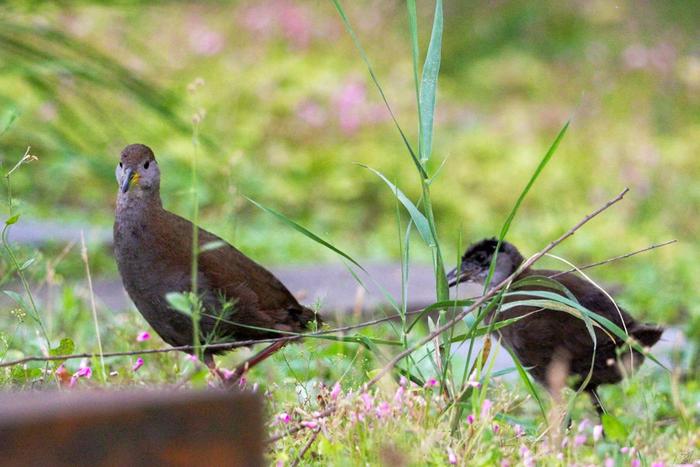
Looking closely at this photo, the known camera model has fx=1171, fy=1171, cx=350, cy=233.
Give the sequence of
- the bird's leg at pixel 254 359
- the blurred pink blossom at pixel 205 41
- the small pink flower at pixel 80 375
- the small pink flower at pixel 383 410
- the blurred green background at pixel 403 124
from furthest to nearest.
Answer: the blurred pink blossom at pixel 205 41 → the blurred green background at pixel 403 124 → the bird's leg at pixel 254 359 → the small pink flower at pixel 80 375 → the small pink flower at pixel 383 410

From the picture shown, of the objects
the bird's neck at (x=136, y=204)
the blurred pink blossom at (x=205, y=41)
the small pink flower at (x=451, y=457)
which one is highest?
the blurred pink blossom at (x=205, y=41)

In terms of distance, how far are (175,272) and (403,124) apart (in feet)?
23.9

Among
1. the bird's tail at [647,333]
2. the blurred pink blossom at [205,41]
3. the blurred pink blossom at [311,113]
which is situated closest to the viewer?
the bird's tail at [647,333]

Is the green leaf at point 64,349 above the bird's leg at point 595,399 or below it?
above

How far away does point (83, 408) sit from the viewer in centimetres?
144

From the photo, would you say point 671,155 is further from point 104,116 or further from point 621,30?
point 104,116

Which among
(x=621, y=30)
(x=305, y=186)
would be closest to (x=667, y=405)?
(x=305, y=186)

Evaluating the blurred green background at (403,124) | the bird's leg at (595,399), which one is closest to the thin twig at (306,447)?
the bird's leg at (595,399)

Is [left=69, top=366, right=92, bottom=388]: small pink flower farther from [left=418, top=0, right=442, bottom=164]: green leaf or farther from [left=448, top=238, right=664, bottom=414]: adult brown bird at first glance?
[left=448, top=238, right=664, bottom=414]: adult brown bird

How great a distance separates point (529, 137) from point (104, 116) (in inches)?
Answer: 237

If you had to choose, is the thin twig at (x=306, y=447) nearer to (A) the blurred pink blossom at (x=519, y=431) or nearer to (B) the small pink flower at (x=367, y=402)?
(B) the small pink flower at (x=367, y=402)

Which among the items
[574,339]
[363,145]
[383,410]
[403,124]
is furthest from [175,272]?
[403,124]

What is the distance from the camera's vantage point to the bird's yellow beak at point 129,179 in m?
3.40

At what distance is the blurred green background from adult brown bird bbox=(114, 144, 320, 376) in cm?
191
